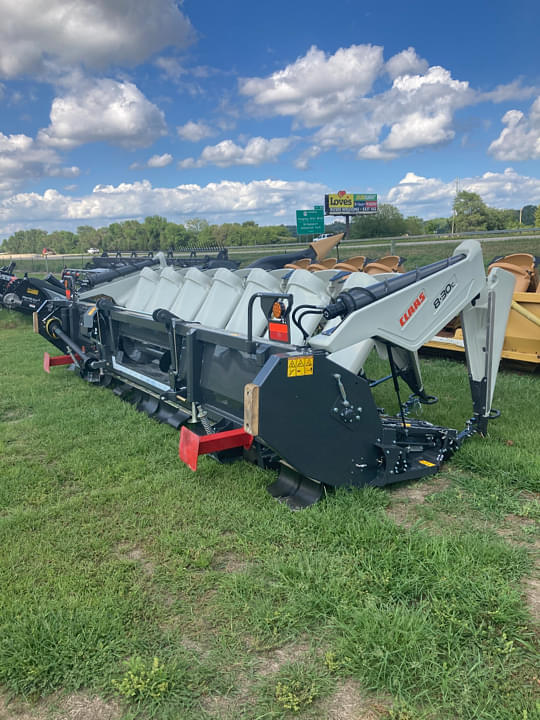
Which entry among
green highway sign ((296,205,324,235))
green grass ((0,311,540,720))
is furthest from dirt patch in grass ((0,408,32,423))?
green highway sign ((296,205,324,235))

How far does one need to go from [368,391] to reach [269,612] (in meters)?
1.45

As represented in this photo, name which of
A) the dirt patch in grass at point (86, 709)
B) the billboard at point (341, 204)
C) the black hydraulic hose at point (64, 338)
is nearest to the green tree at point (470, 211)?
the billboard at point (341, 204)

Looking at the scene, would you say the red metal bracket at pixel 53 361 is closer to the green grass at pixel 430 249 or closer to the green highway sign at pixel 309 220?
the green grass at pixel 430 249

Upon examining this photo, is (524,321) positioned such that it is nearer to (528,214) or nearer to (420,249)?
(420,249)

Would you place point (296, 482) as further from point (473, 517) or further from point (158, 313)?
point (158, 313)

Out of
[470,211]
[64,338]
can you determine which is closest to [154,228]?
[470,211]

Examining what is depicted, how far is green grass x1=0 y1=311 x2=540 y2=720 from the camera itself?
6.98 ft

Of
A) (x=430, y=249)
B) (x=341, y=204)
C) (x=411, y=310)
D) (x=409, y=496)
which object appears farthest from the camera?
(x=341, y=204)

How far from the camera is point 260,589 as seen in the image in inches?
107

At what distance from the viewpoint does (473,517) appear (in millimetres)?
3449

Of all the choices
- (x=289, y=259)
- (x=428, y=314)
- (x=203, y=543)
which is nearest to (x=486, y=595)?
(x=203, y=543)

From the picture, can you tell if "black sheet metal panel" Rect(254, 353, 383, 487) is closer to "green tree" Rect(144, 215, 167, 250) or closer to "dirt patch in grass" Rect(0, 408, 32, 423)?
"dirt patch in grass" Rect(0, 408, 32, 423)

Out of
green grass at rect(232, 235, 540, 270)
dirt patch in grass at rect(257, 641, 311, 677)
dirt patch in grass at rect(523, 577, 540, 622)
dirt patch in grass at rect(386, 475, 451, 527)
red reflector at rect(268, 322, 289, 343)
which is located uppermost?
green grass at rect(232, 235, 540, 270)

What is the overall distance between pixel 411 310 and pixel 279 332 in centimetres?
92
